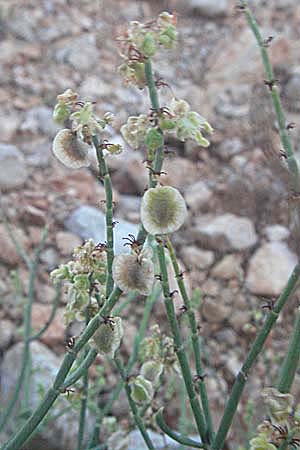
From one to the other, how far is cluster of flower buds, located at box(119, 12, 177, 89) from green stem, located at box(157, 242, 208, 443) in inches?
6.0

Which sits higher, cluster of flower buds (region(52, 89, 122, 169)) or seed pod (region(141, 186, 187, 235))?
cluster of flower buds (region(52, 89, 122, 169))

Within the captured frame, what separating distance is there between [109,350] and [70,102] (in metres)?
0.23

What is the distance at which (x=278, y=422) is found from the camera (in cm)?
59

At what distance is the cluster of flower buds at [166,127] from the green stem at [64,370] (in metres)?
0.13

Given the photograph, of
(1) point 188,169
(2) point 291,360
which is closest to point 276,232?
(1) point 188,169

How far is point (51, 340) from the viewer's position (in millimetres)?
1569

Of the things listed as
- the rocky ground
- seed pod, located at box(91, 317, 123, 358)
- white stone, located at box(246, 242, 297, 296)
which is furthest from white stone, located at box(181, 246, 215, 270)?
seed pod, located at box(91, 317, 123, 358)

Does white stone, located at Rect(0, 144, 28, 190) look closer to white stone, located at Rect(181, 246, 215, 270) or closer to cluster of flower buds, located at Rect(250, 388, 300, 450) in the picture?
white stone, located at Rect(181, 246, 215, 270)

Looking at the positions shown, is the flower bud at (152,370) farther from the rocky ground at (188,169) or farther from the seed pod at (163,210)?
the rocky ground at (188,169)

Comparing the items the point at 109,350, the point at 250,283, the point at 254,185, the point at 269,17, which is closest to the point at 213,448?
the point at 109,350

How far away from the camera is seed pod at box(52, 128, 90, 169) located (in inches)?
23.6

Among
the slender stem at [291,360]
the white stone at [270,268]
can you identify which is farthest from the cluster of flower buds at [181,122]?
the white stone at [270,268]

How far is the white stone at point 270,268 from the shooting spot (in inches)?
70.6

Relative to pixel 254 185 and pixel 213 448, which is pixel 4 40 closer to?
pixel 254 185
